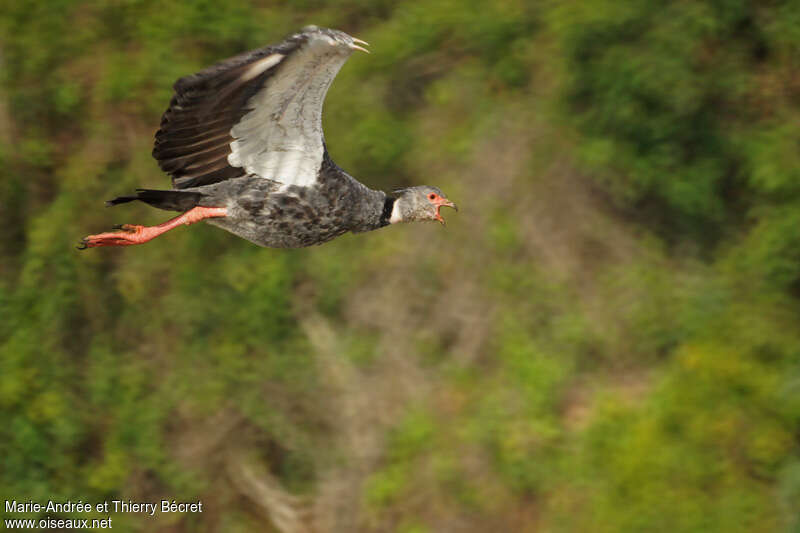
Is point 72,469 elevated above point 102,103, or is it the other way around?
point 102,103

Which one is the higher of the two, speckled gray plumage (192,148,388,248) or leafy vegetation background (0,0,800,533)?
speckled gray plumage (192,148,388,248)

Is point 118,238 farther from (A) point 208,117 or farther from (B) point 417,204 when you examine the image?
(B) point 417,204

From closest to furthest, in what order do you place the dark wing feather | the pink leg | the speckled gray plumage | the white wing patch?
1. the dark wing feather
2. the white wing patch
3. the pink leg
4. the speckled gray plumage

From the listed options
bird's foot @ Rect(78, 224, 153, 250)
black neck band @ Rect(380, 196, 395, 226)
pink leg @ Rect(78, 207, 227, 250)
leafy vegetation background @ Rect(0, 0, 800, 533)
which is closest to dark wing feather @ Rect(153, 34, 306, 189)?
pink leg @ Rect(78, 207, 227, 250)

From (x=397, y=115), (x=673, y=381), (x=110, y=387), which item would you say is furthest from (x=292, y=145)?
(x=110, y=387)

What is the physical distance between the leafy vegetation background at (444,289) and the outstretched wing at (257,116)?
10.4 ft

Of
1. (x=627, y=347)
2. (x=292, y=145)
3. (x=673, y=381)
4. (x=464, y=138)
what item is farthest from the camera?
(x=464, y=138)

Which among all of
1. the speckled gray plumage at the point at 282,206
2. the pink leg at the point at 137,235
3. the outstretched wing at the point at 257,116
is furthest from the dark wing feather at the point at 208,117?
the pink leg at the point at 137,235

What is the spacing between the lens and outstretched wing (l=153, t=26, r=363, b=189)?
154 inches

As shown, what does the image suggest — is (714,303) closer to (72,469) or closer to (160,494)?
(160,494)

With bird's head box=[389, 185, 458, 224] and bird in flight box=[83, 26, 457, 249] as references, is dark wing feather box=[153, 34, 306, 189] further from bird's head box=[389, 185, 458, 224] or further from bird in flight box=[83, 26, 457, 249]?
bird's head box=[389, 185, 458, 224]

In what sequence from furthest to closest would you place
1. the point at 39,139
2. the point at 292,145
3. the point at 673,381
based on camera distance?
the point at 39,139
the point at 673,381
the point at 292,145

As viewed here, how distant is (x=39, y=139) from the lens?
28.6 ft

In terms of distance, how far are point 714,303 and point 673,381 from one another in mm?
639
